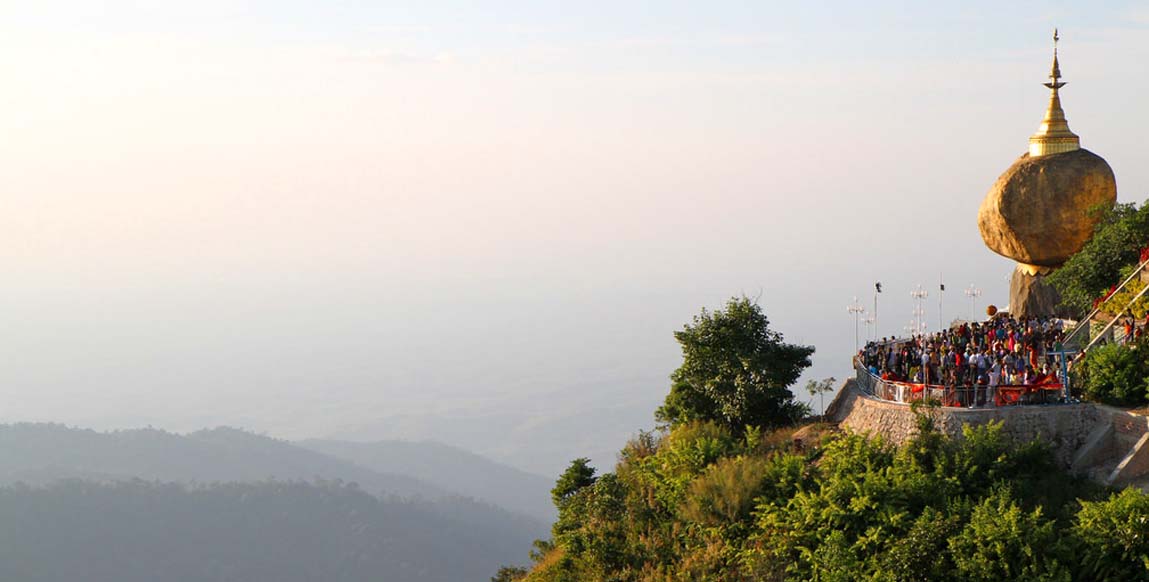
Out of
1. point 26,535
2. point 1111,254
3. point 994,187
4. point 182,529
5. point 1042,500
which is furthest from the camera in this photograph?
point 182,529

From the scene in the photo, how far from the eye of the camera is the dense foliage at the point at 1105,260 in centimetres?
3738

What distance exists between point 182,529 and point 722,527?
15913cm

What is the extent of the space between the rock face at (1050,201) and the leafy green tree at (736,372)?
12.2m

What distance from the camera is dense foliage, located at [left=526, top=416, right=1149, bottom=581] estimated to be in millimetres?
21141

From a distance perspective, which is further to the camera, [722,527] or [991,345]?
[991,345]

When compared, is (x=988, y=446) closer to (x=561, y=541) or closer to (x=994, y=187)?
(x=561, y=541)

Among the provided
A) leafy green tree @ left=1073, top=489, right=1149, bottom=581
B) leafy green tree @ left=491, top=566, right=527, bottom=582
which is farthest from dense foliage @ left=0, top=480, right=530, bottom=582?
leafy green tree @ left=1073, top=489, right=1149, bottom=581

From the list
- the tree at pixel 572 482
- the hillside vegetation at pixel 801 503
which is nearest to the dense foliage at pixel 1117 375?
the hillside vegetation at pixel 801 503

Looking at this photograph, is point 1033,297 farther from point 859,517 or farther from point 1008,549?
point 1008,549

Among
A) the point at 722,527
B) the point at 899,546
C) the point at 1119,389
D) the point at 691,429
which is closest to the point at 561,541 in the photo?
the point at 691,429

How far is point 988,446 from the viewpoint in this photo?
2516 centimetres

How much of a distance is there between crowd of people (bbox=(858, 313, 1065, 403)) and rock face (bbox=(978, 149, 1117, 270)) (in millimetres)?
4932

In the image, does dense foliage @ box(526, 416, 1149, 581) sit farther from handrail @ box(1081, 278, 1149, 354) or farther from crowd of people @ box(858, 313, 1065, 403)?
handrail @ box(1081, 278, 1149, 354)

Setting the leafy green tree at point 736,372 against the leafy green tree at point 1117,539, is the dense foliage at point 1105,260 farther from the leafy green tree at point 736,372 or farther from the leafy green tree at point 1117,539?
the leafy green tree at point 1117,539
